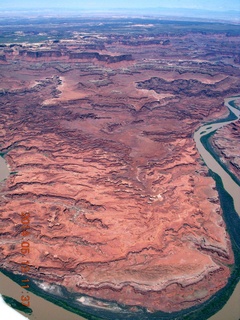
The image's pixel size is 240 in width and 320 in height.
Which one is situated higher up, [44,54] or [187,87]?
[44,54]

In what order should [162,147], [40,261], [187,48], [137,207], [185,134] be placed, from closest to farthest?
[40,261] < [137,207] < [162,147] < [185,134] < [187,48]

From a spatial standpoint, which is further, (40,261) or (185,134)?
(185,134)

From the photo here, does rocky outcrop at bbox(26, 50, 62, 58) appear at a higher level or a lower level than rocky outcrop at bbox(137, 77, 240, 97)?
higher

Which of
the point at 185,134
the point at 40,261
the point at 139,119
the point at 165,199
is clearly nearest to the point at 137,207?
the point at 165,199

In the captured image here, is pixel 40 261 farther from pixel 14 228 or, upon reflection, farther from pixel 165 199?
pixel 165 199

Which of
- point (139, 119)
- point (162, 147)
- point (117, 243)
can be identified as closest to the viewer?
point (117, 243)

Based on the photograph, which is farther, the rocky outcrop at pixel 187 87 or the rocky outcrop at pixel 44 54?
the rocky outcrop at pixel 44 54

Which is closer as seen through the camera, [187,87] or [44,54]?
[187,87]

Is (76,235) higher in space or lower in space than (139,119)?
lower

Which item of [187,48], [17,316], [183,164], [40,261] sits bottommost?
[40,261]

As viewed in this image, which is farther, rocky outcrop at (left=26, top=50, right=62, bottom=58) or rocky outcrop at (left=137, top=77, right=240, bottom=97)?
rocky outcrop at (left=26, top=50, right=62, bottom=58)

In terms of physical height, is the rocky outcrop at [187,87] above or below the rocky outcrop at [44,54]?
below
